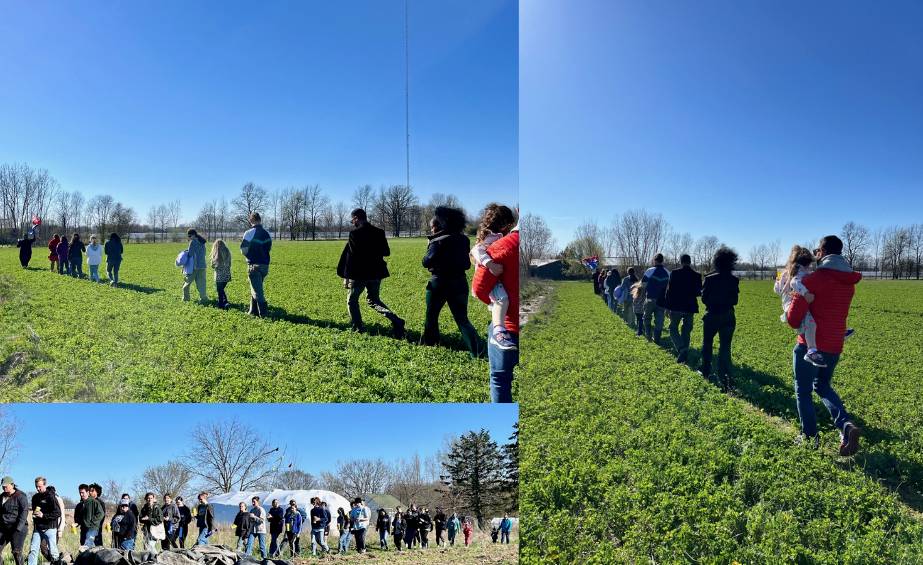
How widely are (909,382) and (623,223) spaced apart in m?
2.68

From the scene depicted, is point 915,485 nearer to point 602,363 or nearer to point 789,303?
point 789,303

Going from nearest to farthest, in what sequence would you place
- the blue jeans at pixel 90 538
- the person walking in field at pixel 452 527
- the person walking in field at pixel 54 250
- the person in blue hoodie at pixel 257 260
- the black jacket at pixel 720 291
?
the black jacket at pixel 720 291 → the blue jeans at pixel 90 538 → the person in blue hoodie at pixel 257 260 → the person walking in field at pixel 54 250 → the person walking in field at pixel 452 527

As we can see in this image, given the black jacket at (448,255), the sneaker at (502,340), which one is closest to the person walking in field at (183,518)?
the black jacket at (448,255)

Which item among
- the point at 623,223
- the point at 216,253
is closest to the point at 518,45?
the point at 623,223

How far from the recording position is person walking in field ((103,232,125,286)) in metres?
6.00

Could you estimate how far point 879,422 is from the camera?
472cm

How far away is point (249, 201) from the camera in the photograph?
570cm

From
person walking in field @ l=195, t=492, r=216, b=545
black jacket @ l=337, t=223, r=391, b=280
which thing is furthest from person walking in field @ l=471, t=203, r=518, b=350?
person walking in field @ l=195, t=492, r=216, b=545

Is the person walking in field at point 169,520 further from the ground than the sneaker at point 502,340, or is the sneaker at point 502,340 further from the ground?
the sneaker at point 502,340

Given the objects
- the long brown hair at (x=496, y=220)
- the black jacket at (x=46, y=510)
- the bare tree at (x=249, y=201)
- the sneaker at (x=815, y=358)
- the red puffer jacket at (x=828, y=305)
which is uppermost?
the bare tree at (x=249, y=201)

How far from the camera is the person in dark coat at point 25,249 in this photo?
5.97 m

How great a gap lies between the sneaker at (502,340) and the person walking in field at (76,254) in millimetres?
4312

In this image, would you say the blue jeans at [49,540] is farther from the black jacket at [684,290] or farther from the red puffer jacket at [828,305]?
the red puffer jacket at [828,305]

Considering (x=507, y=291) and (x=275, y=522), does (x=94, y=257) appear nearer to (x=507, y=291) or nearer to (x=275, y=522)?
(x=275, y=522)
